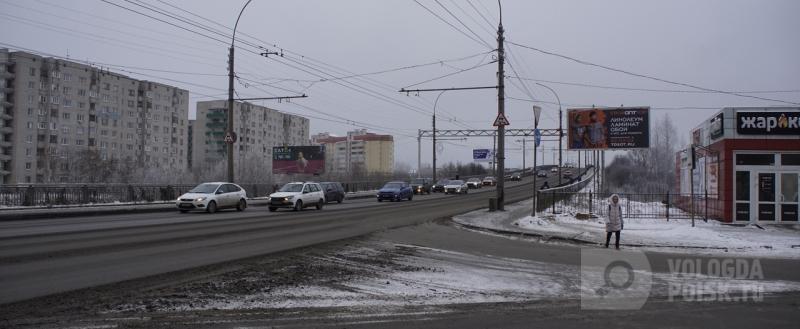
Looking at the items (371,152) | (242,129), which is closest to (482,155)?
(371,152)

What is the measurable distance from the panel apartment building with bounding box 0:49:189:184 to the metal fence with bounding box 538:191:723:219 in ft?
178

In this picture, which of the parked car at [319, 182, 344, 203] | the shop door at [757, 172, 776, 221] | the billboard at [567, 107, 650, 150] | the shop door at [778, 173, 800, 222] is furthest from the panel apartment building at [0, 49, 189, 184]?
the shop door at [778, 173, 800, 222]

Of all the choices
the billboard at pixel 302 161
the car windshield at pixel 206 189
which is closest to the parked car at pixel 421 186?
the billboard at pixel 302 161

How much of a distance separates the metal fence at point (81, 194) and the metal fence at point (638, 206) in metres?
21.9

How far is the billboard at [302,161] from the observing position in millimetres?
64750

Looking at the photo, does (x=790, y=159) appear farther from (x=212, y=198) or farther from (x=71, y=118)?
(x=71, y=118)

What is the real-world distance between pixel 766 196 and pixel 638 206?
5267 mm

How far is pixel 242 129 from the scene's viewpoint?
11138 centimetres

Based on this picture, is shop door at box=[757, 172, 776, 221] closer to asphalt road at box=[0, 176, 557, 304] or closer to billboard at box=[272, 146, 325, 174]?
asphalt road at box=[0, 176, 557, 304]

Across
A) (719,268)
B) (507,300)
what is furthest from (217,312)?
(719,268)

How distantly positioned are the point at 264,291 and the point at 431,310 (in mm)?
2542

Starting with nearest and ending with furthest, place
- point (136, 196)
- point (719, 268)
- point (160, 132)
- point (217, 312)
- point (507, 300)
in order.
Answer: point (217, 312) → point (507, 300) → point (719, 268) → point (136, 196) → point (160, 132)

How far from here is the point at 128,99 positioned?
308 feet

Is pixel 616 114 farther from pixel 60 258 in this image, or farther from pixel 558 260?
pixel 60 258
